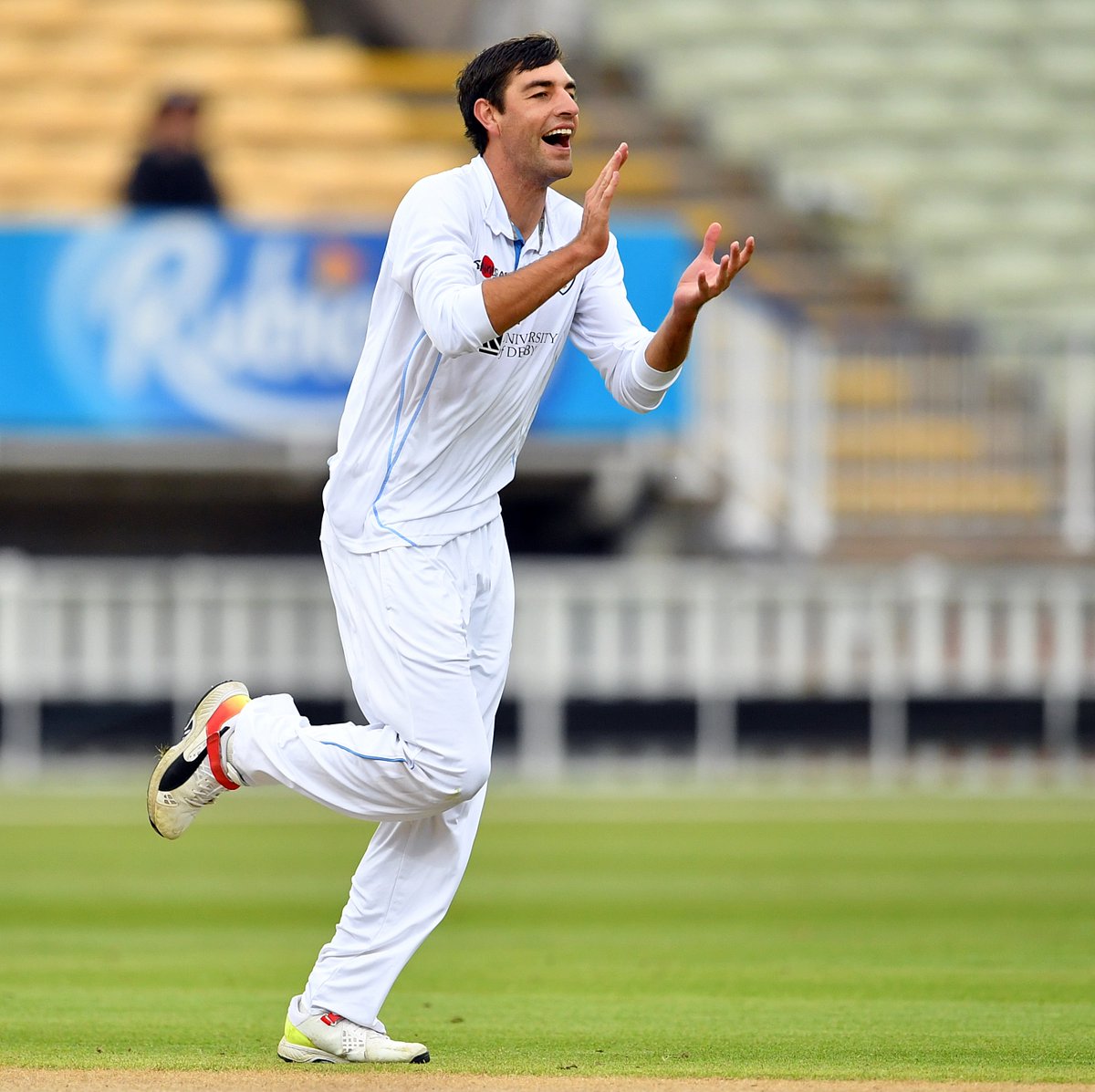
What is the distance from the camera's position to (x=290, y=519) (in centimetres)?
1856

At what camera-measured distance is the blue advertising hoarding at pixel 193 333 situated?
16.0 metres

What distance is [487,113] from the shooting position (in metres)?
5.51

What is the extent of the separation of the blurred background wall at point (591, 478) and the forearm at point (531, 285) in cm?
998

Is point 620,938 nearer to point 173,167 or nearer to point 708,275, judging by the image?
point 708,275

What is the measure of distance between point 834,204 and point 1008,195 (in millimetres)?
2055

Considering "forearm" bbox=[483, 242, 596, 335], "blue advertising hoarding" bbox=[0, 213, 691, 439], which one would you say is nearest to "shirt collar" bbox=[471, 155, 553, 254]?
"forearm" bbox=[483, 242, 596, 335]

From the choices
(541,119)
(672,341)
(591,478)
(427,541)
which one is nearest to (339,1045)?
(427,541)

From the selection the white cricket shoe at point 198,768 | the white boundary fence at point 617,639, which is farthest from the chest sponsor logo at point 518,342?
the white boundary fence at point 617,639

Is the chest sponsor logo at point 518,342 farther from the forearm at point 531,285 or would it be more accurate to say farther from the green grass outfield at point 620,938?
the green grass outfield at point 620,938

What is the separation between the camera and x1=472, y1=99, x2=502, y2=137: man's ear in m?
5.49

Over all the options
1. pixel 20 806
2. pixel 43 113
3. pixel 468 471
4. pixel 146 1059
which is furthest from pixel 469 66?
pixel 43 113

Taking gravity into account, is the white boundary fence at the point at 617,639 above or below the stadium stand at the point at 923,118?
below

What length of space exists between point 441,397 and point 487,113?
2.24 feet

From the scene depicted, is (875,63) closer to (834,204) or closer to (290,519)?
(834,204)
